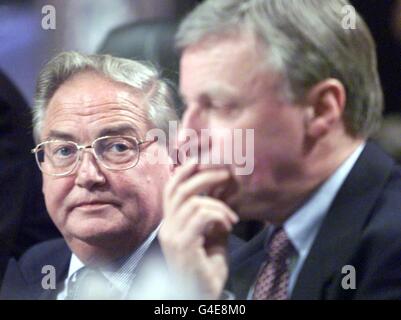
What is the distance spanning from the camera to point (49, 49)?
2.59m

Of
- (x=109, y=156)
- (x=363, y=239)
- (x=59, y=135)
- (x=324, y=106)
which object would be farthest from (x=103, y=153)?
(x=363, y=239)

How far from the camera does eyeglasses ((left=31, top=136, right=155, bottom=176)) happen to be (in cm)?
251

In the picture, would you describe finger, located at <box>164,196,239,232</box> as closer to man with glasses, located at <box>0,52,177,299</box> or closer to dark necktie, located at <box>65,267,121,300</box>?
man with glasses, located at <box>0,52,177,299</box>

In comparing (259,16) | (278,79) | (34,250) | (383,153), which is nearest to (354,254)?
(383,153)

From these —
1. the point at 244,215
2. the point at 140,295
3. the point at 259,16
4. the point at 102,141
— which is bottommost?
the point at 140,295

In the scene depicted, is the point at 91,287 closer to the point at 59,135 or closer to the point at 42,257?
the point at 42,257

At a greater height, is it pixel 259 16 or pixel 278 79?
pixel 259 16

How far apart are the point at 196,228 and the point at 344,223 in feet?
1.11

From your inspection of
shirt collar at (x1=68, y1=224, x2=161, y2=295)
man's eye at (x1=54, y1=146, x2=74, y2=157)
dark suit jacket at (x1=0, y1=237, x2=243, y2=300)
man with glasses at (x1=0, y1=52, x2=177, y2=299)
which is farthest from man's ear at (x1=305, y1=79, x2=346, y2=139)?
dark suit jacket at (x1=0, y1=237, x2=243, y2=300)

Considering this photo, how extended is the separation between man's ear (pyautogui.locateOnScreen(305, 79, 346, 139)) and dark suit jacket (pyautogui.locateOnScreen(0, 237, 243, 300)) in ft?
2.32

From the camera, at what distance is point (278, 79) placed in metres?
2.34

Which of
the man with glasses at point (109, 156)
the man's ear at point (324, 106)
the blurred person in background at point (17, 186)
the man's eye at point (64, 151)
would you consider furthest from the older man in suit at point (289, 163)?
the blurred person in background at point (17, 186)

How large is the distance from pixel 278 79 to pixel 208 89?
0.55 ft

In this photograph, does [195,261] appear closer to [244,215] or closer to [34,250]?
[244,215]
